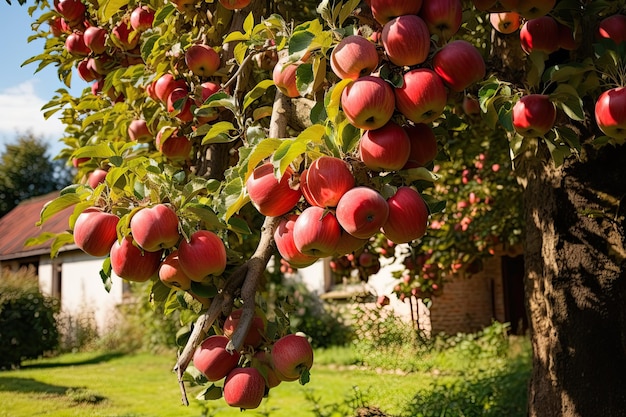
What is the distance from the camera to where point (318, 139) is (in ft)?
4.93

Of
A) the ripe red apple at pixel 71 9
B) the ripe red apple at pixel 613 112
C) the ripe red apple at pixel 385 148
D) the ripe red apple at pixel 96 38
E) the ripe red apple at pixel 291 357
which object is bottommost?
the ripe red apple at pixel 291 357

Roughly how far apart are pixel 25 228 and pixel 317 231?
23.4m

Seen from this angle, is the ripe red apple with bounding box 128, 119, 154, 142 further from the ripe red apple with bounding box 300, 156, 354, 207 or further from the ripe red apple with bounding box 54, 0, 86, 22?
the ripe red apple with bounding box 300, 156, 354, 207

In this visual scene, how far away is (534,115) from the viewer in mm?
2070

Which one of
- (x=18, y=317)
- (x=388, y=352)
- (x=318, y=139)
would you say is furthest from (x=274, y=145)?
(x=18, y=317)

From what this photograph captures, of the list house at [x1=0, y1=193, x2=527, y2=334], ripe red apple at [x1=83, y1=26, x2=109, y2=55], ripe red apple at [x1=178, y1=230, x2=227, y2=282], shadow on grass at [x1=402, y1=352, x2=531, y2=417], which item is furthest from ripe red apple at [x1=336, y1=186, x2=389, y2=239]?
house at [x1=0, y1=193, x2=527, y2=334]

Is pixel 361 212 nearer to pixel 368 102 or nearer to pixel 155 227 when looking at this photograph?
pixel 368 102

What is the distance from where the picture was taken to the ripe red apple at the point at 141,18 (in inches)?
111

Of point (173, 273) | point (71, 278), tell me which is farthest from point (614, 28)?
point (71, 278)

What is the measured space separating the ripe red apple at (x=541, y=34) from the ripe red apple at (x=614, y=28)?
0.54 feet

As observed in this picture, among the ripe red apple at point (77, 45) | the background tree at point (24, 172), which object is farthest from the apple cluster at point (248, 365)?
the background tree at point (24, 172)

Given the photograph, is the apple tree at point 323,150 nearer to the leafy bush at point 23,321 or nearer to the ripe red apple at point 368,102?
the ripe red apple at point 368,102

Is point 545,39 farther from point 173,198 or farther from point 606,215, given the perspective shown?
point 173,198

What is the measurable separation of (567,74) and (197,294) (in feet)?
4.57
